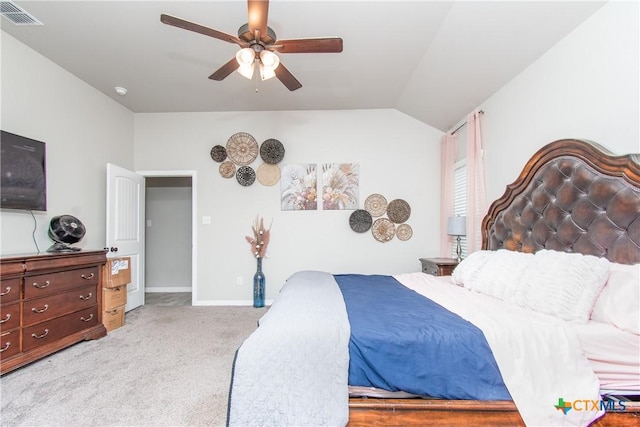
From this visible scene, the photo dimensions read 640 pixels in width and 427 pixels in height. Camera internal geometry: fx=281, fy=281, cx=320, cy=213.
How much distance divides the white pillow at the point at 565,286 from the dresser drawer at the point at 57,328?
3.66 m

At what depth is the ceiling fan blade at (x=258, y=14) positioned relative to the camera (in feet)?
5.17

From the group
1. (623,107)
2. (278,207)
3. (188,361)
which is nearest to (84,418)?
(188,361)

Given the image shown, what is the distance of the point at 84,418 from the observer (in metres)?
1.68

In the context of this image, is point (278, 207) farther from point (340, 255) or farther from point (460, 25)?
point (460, 25)

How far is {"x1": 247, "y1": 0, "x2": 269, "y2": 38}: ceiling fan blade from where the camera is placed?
1.58m

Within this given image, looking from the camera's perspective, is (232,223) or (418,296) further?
(232,223)

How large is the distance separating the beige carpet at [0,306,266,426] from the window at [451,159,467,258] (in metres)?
2.89

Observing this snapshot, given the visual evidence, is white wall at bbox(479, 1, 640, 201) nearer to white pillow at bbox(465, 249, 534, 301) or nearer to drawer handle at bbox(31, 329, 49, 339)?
white pillow at bbox(465, 249, 534, 301)

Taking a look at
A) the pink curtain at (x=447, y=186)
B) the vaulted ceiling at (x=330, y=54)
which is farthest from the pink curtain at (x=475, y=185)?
the pink curtain at (x=447, y=186)

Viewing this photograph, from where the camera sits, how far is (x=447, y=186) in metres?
3.82

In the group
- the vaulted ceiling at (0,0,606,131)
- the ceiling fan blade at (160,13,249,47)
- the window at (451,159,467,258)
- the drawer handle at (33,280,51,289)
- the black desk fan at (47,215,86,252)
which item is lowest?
the drawer handle at (33,280,51,289)

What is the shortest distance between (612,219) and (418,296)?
1.18 meters

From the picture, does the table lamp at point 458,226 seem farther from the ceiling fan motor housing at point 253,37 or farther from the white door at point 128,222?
the white door at point 128,222

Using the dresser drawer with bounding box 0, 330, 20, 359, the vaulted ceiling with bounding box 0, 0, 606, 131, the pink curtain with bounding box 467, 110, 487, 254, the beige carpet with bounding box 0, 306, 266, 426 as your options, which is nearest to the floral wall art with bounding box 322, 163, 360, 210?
the vaulted ceiling with bounding box 0, 0, 606, 131
